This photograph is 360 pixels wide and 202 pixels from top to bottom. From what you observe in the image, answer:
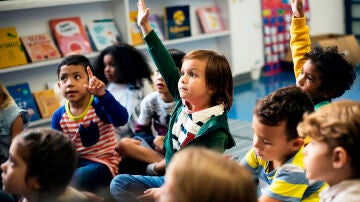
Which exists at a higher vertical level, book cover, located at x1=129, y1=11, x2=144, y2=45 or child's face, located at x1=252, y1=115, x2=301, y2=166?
book cover, located at x1=129, y1=11, x2=144, y2=45

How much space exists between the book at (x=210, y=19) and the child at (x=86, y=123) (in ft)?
8.30

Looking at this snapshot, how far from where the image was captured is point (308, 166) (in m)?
1.16

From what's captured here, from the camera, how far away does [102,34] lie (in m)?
3.75

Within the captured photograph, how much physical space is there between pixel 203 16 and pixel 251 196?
378cm

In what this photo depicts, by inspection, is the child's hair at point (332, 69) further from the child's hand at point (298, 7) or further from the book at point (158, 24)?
the book at point (158, 24)

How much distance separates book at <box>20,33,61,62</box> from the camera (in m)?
3.37

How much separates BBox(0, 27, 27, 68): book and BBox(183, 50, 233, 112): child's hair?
6.31 feet

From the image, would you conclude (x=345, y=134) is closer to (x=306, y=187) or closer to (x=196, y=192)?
(x=306, y=187)

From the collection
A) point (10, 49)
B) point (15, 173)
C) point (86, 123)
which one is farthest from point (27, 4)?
point (15, 173)

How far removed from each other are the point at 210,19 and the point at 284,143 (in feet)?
11.0

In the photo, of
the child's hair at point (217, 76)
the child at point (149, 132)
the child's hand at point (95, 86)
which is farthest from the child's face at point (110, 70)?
the child's hair at point (217, 76)

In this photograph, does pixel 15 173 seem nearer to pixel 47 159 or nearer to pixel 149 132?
pixel 47 159

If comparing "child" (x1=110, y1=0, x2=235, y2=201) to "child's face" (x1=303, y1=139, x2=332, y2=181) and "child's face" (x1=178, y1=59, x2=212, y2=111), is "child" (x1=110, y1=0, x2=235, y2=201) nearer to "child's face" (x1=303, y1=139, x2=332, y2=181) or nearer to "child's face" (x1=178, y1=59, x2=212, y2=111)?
"child's face" (x1=178, y1=59, x2=212, y2=111)

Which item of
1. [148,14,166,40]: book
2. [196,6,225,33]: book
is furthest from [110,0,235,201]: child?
[196,6,225,33]: book
